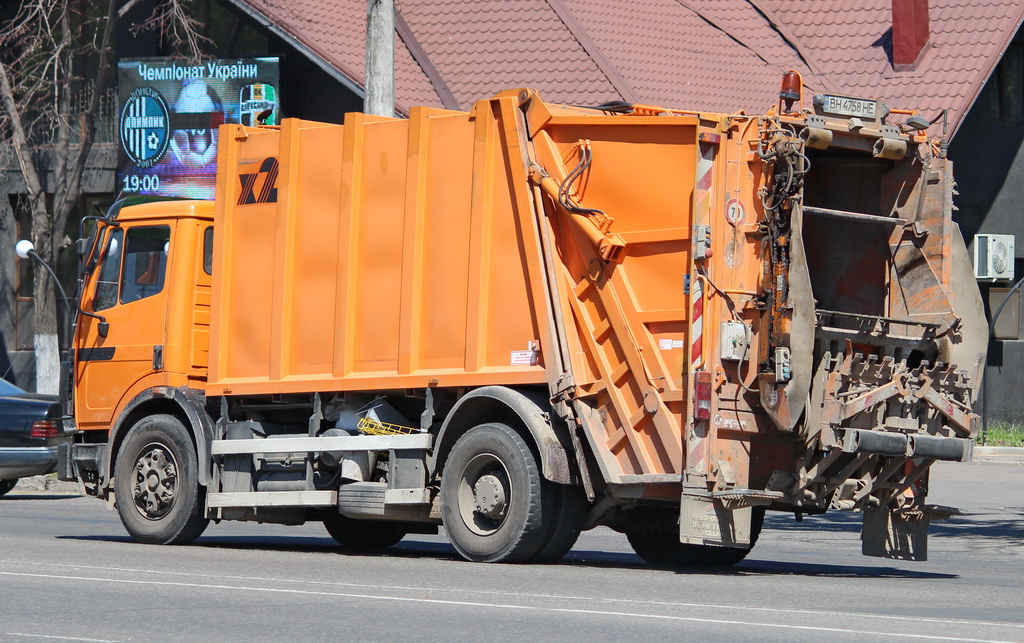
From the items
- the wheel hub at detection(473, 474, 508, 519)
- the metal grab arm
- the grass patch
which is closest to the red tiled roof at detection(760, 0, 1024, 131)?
the grass patch

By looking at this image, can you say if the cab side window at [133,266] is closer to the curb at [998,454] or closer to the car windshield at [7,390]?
the car windshield at [7,390]

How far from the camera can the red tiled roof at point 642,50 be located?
79.5 feet

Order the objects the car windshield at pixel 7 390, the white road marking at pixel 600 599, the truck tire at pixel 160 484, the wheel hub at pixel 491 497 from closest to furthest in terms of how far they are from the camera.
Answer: the white road marking at pixel 600 599 < the wheel hub at pixel 491 497 < the truck tire at pixel 160 484 < the car windshield at pixel 7 390

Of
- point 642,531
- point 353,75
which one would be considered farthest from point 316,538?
point 353,75

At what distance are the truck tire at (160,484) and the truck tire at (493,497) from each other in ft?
8.50

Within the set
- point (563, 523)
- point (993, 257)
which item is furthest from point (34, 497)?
point (993, 257)

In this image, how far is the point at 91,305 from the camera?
13914 mm

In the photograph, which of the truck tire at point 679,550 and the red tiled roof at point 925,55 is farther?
the red tiled roof at point 925,55

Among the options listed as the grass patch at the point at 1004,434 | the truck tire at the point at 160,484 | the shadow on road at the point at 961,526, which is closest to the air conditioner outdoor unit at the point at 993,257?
the grass patch at the point at 1004,434

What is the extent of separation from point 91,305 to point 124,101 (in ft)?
43.1

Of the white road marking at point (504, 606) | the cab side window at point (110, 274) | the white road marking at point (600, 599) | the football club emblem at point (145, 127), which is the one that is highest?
the football club emblem at point (145, 127)

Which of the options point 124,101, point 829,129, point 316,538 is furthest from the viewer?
point 124,101

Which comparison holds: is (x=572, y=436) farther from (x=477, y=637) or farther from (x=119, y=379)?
(x=119, y=379)

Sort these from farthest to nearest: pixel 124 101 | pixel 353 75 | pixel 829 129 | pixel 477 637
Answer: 1. pixel 124 101
2. pixel 353 75
3. pixel 829 129
4. pixel 477 637
